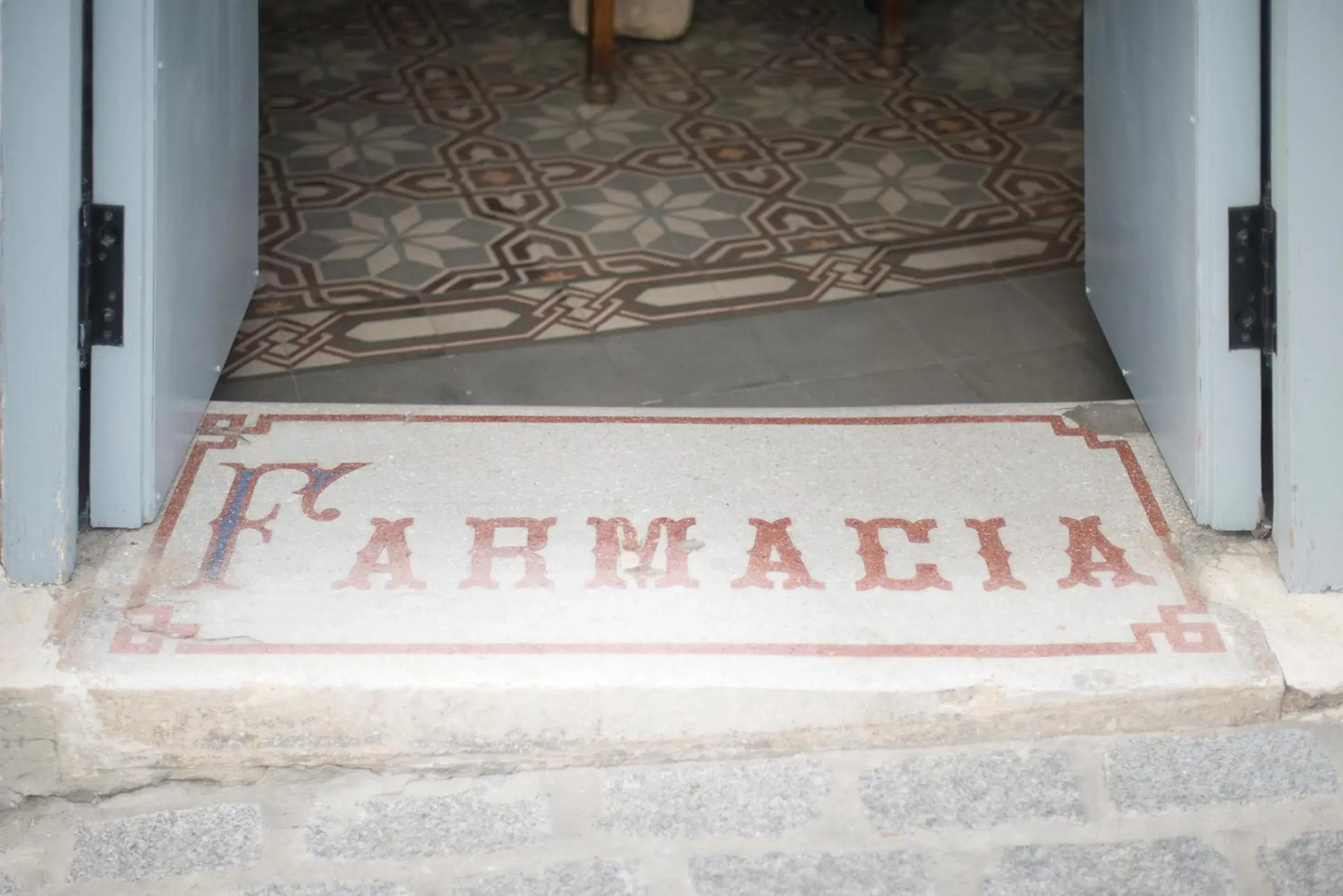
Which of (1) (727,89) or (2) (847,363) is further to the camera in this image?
(1) (727,89)

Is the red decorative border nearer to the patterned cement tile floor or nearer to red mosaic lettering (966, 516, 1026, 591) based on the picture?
red mosaic lettering (966, 516, 1026, 591)

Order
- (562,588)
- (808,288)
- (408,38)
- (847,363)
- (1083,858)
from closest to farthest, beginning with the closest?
(1083,858) < (562,588) < (847,363) < (808,288) < (408,38)

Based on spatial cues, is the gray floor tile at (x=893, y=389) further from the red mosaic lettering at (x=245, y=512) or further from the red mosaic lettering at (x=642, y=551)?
the red mosaic lettering at (x=245, y=512)

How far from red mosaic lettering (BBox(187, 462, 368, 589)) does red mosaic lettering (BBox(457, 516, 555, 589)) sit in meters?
0.21

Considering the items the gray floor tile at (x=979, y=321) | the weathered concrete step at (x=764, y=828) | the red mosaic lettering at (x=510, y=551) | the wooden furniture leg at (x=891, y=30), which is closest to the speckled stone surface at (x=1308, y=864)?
the weathered concrete step at (x=764, y=828)

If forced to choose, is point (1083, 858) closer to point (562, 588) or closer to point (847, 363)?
point (562, 588)

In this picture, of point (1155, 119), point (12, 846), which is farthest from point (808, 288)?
point (12, 846)

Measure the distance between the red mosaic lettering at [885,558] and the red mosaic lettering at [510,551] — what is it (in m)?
0.41

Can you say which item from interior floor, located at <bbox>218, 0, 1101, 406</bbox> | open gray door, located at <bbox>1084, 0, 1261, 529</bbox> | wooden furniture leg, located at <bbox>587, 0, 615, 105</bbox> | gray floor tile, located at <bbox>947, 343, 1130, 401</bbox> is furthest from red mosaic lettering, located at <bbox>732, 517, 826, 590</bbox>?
wooden furniture leg, located at <bbox>587, 0, 615, 105</bbox>

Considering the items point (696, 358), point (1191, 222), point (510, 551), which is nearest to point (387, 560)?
point (510, 551)

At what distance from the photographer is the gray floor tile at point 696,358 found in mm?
2998

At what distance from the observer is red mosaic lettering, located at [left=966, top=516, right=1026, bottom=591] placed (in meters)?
2.17

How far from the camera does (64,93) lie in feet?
6.54

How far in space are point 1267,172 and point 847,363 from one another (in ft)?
3.36
